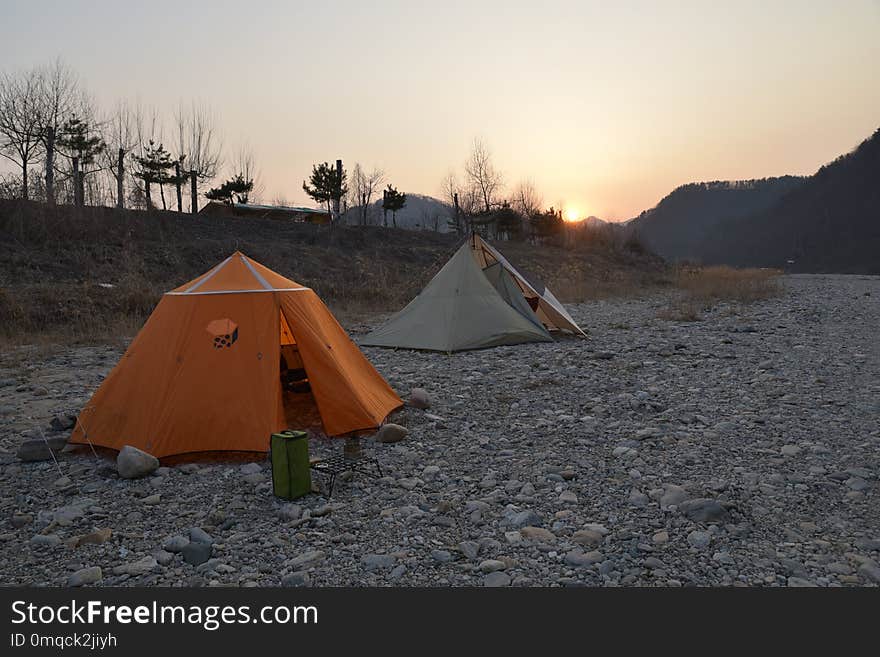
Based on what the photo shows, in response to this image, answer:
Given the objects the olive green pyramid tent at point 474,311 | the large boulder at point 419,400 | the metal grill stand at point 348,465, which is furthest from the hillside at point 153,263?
the metal grill stand at point 348,465

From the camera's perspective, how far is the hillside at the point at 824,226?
81.8 meters

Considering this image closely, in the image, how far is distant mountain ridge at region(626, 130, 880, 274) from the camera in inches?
3268

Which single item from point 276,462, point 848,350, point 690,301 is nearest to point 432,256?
point 690,301

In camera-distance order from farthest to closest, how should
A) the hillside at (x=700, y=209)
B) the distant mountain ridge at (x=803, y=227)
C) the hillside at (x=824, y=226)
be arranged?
1. the hillside at (x=700, y=209)
2. the distant mountain ridge at (x=803, y=227)
3. the hillside at (x=824, y=226)

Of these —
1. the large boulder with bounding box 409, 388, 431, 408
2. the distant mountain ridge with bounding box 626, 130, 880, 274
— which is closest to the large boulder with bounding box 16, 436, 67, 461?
the large boulder with bounding box 409, 388, 431, 408

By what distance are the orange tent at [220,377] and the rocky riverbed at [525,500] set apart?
1.34 ft

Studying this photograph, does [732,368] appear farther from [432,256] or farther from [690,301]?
[432,256]

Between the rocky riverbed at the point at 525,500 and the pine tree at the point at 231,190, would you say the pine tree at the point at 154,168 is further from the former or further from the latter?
the rocky riverbed at the point at 525,500

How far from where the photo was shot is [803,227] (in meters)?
97.2

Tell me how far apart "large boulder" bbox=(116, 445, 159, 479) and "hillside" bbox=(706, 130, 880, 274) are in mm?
80562

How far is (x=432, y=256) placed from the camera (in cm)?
3697

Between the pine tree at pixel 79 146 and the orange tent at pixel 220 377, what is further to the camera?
the pine tree at pixel 79 146

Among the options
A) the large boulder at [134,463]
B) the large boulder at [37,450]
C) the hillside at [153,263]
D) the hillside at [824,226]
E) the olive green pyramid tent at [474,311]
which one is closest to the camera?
the large boulder at [134,463]

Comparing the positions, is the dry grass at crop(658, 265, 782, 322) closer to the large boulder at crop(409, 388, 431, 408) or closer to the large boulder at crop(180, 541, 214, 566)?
the large boulder at crop(409, 388, 431, 408)
